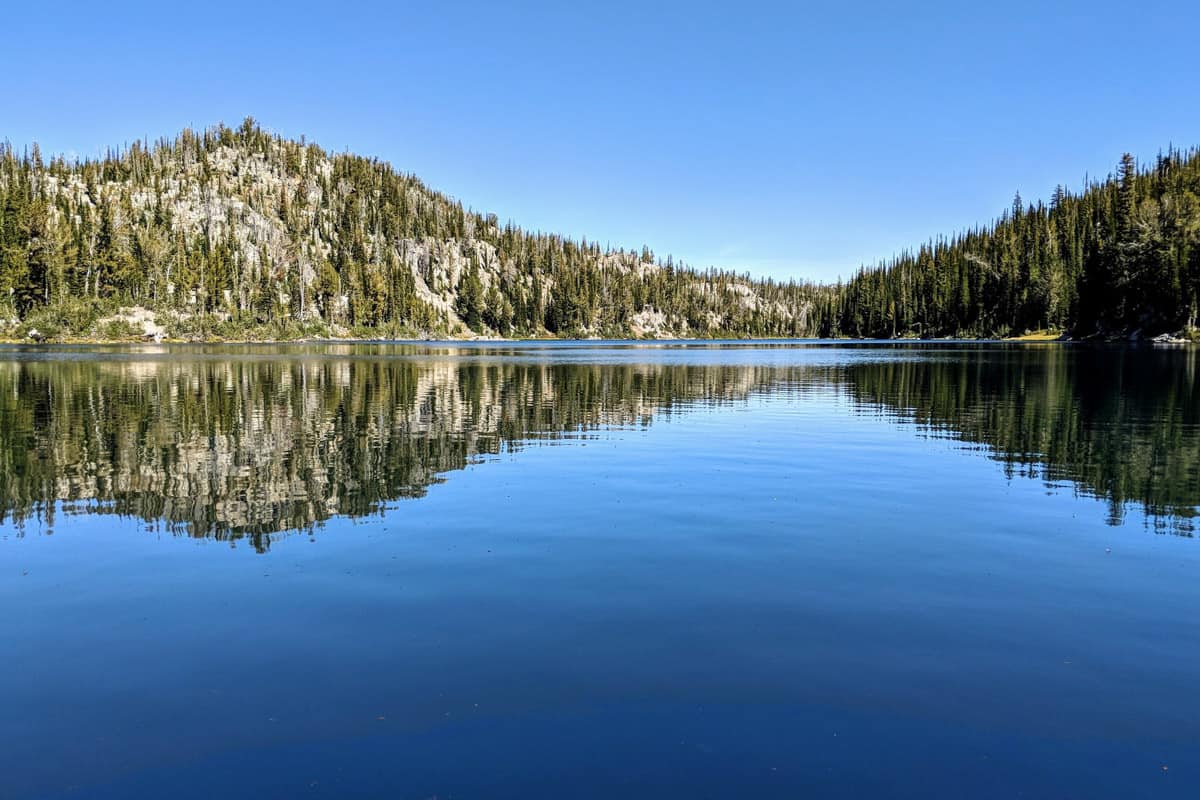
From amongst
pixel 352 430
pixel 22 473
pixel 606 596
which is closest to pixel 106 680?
pixel 606 596

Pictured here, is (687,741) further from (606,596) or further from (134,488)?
(134,488)

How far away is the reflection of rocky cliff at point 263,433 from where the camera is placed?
18.8 metres

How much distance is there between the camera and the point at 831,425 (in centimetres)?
3441

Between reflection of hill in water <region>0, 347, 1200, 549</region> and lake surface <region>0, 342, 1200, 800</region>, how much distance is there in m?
0.25

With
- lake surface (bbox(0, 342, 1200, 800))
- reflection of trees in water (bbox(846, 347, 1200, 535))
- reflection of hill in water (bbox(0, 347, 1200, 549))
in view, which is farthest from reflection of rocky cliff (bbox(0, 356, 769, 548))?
reflection of trees in water (bbox(846, 347, 1200, 535))

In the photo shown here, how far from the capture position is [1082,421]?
33812 millimetres

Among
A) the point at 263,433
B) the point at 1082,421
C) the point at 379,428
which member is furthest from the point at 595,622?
the point at 1082,421

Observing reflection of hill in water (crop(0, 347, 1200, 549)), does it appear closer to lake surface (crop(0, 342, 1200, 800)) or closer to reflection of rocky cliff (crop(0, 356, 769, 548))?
reflection of rocky cliff (crop(0, 356, 769, 548))

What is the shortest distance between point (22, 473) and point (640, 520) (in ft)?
60.0

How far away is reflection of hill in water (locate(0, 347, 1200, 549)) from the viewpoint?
1927cm

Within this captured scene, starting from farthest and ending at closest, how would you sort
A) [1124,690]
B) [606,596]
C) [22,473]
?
[22,473], [606,596], [1124,690]

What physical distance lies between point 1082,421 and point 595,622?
1236 inches

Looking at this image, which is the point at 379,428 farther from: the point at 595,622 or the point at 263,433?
the point at 595,622

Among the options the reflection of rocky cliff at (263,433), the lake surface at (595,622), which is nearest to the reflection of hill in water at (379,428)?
the reflection of rocky cliff at (263,433)
